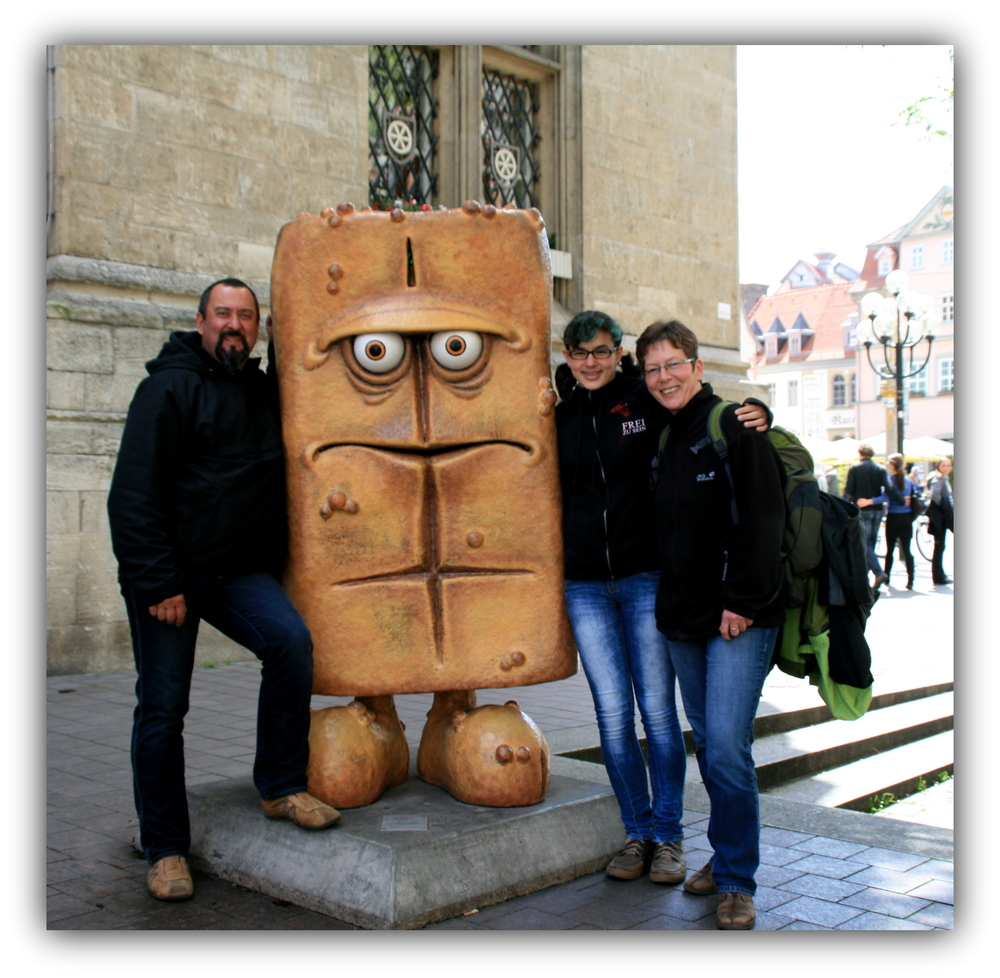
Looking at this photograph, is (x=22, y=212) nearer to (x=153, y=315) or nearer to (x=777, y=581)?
(x=777, y=581)

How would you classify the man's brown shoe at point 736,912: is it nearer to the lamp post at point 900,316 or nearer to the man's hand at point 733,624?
the man's hand at point 733,624

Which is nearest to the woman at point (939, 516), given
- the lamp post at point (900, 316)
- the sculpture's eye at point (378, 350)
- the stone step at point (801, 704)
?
the lamp post at point (900, 316)

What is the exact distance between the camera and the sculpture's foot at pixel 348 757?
3.33 metres

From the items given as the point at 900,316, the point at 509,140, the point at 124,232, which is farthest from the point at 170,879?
the point at 900,316

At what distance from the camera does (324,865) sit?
3.06 meters

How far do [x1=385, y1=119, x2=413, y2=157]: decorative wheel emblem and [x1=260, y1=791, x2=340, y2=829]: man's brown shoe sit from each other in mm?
6468

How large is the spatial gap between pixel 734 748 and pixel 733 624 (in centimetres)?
37

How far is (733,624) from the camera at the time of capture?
290 centimetres

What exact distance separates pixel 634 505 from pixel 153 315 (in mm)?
4592

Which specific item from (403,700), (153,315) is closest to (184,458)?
(403,700)

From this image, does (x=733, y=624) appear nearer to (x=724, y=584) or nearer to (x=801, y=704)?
(x=724, y=584)

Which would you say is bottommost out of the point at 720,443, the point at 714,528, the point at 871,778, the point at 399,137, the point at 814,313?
the point at 871,778

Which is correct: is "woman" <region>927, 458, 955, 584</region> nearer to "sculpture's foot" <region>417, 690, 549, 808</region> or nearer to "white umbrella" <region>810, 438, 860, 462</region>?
"white umbrella" <region>810, 438, 860, 462</region>

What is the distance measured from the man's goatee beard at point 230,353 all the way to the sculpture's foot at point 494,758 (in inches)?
54.3
